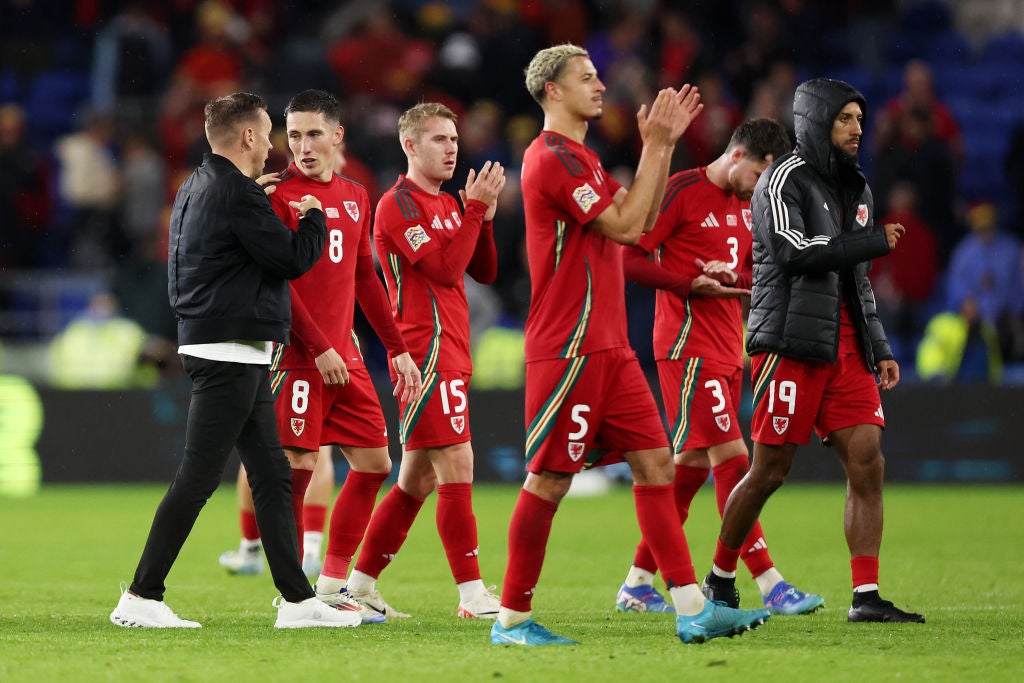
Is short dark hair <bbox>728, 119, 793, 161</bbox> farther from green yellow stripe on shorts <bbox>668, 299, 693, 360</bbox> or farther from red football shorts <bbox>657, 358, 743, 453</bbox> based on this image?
red football shorts <bbox>657, 358, 743, 453</bbox>

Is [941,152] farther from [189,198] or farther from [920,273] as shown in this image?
[189,198]

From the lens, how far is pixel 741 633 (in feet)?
21.8

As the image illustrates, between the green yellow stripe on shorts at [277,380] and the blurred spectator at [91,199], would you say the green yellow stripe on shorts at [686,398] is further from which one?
the blurred spectator at [91,199]

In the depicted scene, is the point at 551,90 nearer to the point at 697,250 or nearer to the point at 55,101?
the point at 697,250

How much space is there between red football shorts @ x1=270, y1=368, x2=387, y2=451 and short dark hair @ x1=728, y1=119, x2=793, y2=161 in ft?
8.07

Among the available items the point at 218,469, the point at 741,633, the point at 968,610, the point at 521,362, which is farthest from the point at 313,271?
the point at 521,362

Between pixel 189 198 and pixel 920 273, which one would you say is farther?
pixel 920 273

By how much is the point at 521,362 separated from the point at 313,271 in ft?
30.7

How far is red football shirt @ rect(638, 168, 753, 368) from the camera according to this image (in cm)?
852

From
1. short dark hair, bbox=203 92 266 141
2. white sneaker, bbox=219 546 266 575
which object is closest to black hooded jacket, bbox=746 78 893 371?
short dark hair, bbox=203 92 266 141

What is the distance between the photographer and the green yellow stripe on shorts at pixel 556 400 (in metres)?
6.49

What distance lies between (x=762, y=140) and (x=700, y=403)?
1.49 meters

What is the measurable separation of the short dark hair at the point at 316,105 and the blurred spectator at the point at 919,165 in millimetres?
11546

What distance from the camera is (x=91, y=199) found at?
19812 millimetres
